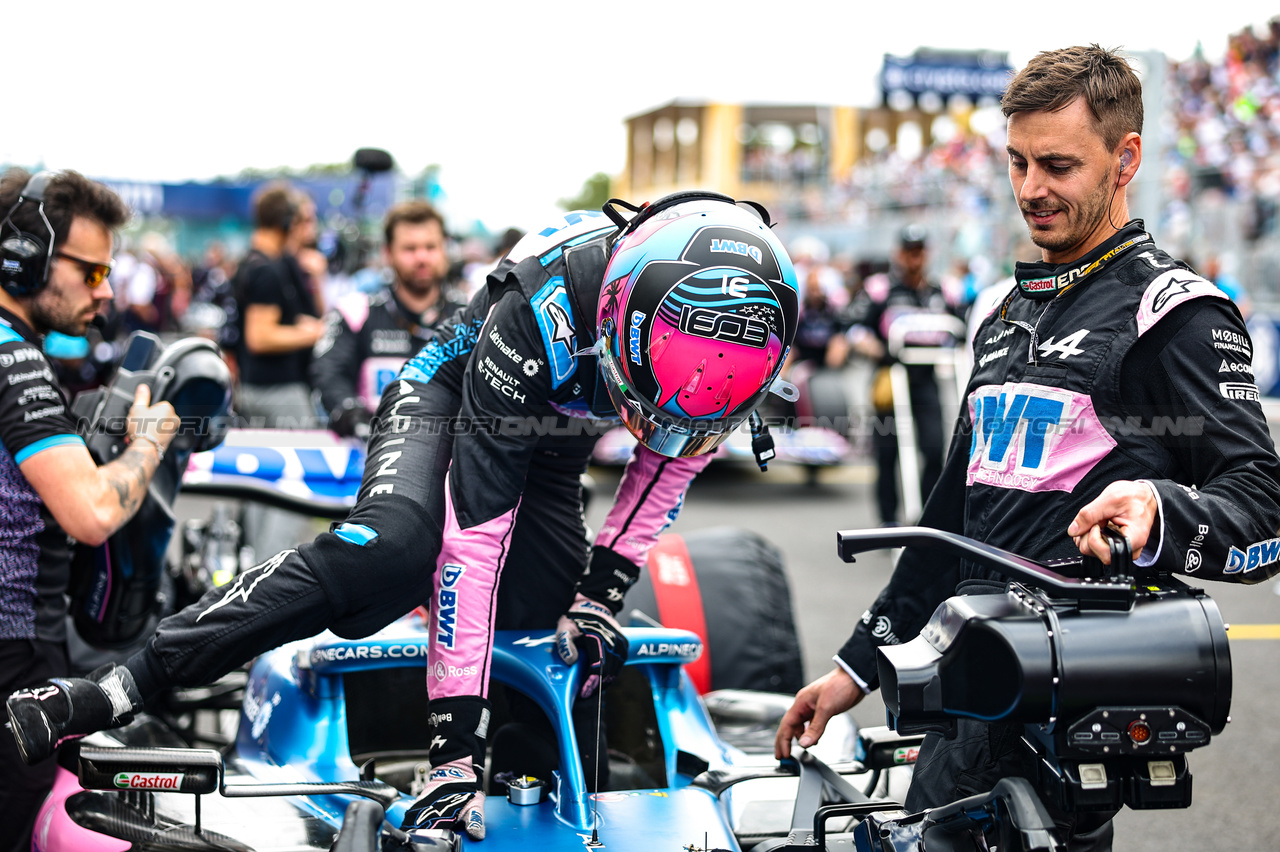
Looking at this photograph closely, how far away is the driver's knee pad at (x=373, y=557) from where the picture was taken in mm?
2520

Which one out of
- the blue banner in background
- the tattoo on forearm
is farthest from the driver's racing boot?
the blue banner in background

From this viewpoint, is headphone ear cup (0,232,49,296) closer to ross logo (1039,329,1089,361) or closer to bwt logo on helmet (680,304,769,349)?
bwt logo on helmet (680,304,769,349)

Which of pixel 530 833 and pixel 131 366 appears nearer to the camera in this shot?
pixel 530 833

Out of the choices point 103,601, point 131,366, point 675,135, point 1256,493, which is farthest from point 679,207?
point 675,135

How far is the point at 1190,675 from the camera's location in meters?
1.69

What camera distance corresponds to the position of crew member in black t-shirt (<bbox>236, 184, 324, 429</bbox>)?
23.3ft

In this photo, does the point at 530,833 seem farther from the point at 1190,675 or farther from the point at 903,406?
the point at 903,406

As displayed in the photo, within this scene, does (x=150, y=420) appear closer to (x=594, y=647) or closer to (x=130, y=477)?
(x=130, y=477)

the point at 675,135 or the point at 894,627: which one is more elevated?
the point at 675,135

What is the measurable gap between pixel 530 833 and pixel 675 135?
5624 centimetres

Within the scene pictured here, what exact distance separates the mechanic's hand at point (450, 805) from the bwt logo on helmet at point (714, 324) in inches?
41.2

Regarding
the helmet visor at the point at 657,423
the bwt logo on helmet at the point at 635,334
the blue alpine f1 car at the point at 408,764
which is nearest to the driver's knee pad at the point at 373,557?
the blue alpine f1 car at the point at 408,764

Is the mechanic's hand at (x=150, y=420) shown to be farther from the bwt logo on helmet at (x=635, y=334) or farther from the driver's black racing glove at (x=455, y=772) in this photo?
the bwt logo on helmet at (x=635, y=334)

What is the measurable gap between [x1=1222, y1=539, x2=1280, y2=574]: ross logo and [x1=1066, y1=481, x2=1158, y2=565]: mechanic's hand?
202mm
